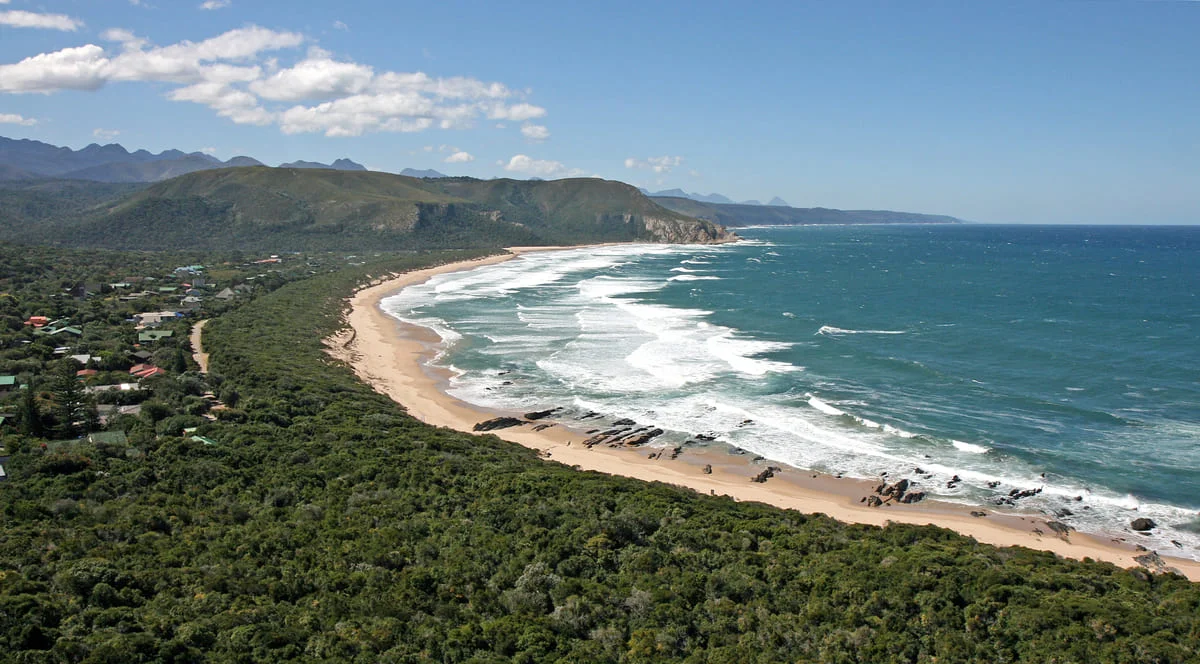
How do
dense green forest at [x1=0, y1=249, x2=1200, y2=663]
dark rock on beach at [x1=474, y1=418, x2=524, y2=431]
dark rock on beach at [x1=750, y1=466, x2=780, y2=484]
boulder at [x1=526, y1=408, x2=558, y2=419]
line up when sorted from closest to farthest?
dense green forest at [x1=0, y1=249, x2=1200, y2=663] → dark rock on beach at [x1=750, y1=466, x2=780, y2=484] → dark rock on beach at [x1=474, y1=418, x2=524, y2=431] → boulder at [x1=526, y1=408, x2=558, y2=419]

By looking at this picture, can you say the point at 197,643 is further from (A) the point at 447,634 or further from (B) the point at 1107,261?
(B) the point at 1107,261

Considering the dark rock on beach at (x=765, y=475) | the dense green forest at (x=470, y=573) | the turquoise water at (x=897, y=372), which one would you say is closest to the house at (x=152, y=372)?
the dense green forest at (x=470, y=573)

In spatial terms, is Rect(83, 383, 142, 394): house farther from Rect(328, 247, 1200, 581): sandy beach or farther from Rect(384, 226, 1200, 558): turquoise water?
Rect(384, 226, 1200, 558): turquoise water

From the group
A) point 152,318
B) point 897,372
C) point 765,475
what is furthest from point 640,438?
point 152,318

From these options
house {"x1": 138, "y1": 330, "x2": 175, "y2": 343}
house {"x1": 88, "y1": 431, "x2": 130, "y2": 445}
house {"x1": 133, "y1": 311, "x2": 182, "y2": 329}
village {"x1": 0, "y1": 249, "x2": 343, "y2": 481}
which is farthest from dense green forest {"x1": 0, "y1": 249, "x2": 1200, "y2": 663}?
house {"x1": 133, "y1": 311, "x2": 182, "y2": 329}

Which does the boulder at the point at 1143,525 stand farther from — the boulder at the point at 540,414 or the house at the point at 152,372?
the house at the point at 152,372

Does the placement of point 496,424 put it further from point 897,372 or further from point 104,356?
point 897,372

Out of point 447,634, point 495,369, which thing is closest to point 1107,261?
point 495,369
